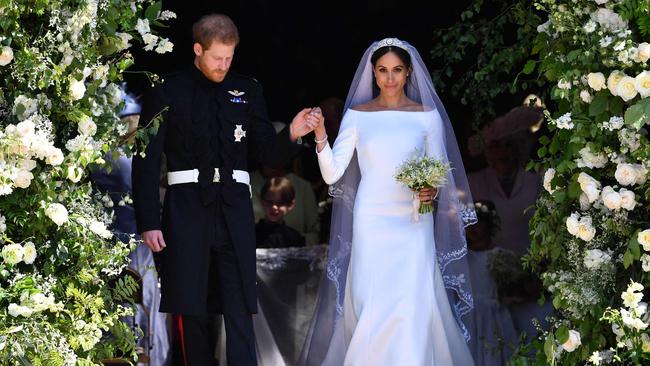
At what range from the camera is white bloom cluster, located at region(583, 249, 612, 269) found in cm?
547

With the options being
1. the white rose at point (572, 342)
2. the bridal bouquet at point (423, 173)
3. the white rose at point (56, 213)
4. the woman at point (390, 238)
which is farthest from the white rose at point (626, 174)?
the white rose at point (56, 213)

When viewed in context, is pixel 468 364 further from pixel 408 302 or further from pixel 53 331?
pixel 53 331

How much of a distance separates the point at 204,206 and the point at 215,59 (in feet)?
2.48

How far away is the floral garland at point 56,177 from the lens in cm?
495

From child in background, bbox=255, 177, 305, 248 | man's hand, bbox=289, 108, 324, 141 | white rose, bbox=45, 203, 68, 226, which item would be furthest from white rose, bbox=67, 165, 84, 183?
child in background, bbox=255, 177, 305, 248

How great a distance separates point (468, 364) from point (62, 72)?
2897 millimetres

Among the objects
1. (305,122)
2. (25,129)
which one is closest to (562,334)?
(305,122)

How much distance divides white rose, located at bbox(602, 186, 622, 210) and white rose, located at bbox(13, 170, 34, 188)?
2416 millimetres

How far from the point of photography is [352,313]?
6.93 m

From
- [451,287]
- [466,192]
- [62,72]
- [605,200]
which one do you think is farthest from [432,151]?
[62,72]

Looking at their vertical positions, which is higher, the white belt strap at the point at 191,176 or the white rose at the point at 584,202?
the white belt strap at the point at 191,176

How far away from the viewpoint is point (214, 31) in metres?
6.27

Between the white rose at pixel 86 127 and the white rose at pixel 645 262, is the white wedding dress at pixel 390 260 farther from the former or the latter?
the white rose at pixel 86 127

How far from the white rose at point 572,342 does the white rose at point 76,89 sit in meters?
2.34
